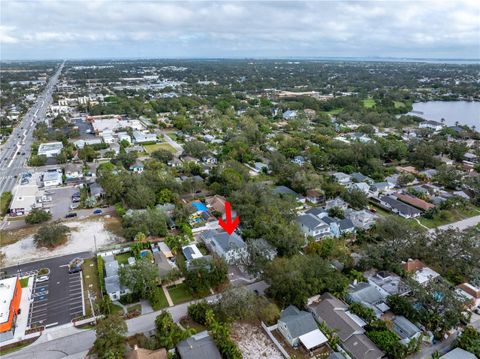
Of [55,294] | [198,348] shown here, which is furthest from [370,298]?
[55,294]

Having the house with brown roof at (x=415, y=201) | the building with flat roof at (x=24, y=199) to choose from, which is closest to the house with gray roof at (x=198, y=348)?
the building with flat roof at (x=24, y=199)

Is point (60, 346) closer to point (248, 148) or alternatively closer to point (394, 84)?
point (248, 148)

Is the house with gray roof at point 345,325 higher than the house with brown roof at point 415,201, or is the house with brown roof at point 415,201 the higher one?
the house with brown roof at point 415,201

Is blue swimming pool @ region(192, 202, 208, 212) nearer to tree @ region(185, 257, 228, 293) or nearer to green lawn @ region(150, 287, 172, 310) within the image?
tree @ region(185, 257, 228, 293)

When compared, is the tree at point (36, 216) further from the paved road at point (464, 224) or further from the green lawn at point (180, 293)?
the paved road at point (464, 224)

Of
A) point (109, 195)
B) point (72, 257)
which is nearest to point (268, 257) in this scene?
point (72, 257)

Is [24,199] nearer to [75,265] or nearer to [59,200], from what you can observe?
[59,200]

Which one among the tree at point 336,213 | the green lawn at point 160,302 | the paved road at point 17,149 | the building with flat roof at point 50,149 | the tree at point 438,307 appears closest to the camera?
the tree at point 438,307
